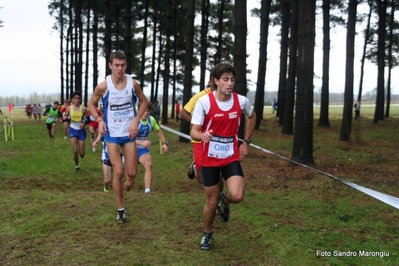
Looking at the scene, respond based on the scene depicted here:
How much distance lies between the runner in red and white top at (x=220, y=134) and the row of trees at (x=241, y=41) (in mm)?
7782

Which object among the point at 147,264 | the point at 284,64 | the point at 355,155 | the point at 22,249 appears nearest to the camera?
the point at 147,264

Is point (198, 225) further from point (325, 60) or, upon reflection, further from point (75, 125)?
point (325, 60)

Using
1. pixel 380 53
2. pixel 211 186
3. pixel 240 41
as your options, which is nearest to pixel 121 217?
pixel 211 186

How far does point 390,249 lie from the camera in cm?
538

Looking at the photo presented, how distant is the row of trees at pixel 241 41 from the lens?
1269 cm

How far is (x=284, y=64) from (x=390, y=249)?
2699cm

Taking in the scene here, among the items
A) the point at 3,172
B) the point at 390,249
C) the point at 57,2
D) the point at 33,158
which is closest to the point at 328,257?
the point at 390,249

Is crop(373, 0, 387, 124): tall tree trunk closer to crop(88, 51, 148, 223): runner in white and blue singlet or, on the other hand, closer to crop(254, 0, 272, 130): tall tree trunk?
crop(254, 0, 272, 130): tall tree trunk

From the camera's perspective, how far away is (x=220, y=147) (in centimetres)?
514

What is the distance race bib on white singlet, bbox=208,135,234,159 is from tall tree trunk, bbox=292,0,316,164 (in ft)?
25.8

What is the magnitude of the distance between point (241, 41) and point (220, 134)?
31.5ft

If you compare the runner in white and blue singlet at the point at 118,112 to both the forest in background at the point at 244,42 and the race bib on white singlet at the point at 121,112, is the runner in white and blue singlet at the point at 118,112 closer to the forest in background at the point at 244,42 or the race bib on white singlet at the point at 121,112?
the race bib on white singlet at the point at 121,112

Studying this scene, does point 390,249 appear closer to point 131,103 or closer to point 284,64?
point 131,103

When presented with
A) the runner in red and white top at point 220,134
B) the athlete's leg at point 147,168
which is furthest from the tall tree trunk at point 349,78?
the runner in red and white top at point 220,134
